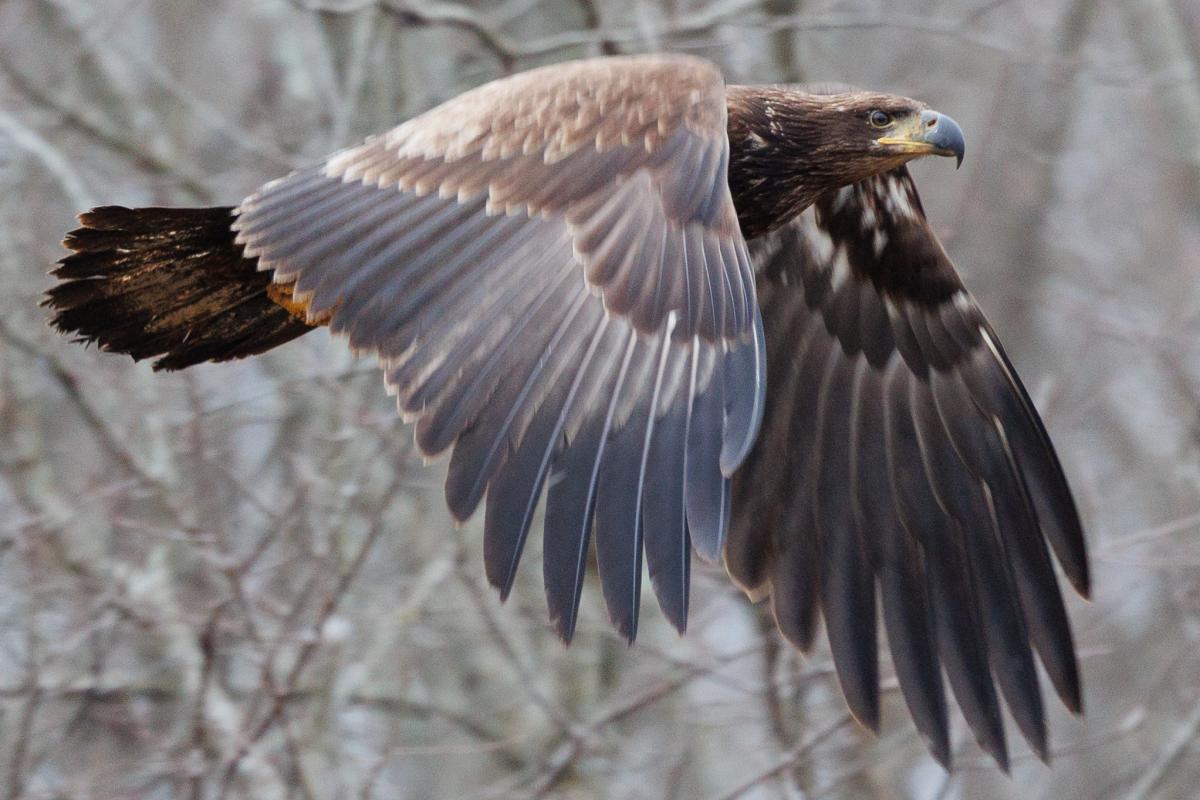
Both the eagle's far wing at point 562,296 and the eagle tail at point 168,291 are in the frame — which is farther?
the eagle tail at point 168,291

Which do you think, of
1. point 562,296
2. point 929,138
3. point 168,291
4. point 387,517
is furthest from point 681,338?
point 387,517

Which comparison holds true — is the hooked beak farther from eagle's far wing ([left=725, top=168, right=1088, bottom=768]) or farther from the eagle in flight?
eagle's far wing ([left=725, top=168, right=1088, bottom=768])

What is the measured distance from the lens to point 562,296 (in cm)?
462

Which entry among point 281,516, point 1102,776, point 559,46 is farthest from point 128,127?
point 1102,776

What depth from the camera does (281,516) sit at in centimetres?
516

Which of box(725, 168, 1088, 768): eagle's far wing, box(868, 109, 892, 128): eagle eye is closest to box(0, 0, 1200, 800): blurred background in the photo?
box(725, 168, 1088, 768): eagle's far wing

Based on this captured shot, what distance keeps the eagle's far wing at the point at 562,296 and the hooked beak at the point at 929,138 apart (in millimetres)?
816

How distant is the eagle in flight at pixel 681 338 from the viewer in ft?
14.2

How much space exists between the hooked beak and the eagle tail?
175 centimetres

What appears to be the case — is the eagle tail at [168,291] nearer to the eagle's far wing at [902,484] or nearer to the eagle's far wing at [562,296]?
the eagle's far wing at [562,296]

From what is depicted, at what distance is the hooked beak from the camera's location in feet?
18.3

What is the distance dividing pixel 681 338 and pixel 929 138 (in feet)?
4.77

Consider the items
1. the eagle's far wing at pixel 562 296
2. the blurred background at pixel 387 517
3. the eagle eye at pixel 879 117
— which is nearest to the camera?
the eagle's far wing at pixel 562 296

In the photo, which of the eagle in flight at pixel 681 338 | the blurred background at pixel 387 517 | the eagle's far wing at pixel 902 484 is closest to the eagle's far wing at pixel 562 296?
the eagle in flight at pixel 681 338
